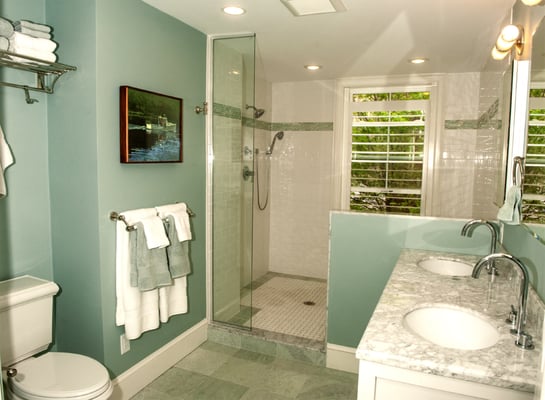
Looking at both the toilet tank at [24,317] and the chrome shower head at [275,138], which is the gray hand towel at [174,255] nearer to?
the toilet tank at [24,317]

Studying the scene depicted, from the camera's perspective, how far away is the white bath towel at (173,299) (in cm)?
262

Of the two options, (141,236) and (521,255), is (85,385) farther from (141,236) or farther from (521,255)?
(521,255)

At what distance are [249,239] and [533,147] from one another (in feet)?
7.31

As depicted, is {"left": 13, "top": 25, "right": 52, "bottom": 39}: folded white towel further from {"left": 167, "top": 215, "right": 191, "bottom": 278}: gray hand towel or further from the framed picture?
{"left": 167, "top": 215, "right": 191, "bottom": 278}: gray hand towel

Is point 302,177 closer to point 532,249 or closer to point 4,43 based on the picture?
point 532,249

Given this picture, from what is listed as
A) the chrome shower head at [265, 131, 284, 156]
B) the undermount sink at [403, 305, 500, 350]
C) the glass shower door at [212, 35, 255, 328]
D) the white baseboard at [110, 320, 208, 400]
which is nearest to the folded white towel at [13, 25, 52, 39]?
the glass shower door at [212, 35, 255, 328]

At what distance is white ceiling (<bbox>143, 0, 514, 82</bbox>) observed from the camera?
2.46 meters

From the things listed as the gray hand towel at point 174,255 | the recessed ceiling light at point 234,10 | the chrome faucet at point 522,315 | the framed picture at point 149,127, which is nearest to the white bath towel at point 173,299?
the gray hand towel at point 174,255

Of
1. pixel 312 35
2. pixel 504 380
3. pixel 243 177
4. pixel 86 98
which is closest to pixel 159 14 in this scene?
pixel 86 98

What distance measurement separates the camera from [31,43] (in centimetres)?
200

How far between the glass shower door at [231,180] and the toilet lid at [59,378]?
142 cm

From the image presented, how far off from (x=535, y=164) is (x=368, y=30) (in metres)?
1.63

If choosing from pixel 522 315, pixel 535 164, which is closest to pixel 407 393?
pixel 522 315

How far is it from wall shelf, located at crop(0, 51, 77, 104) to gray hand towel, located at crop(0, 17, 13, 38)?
0.09 meters
